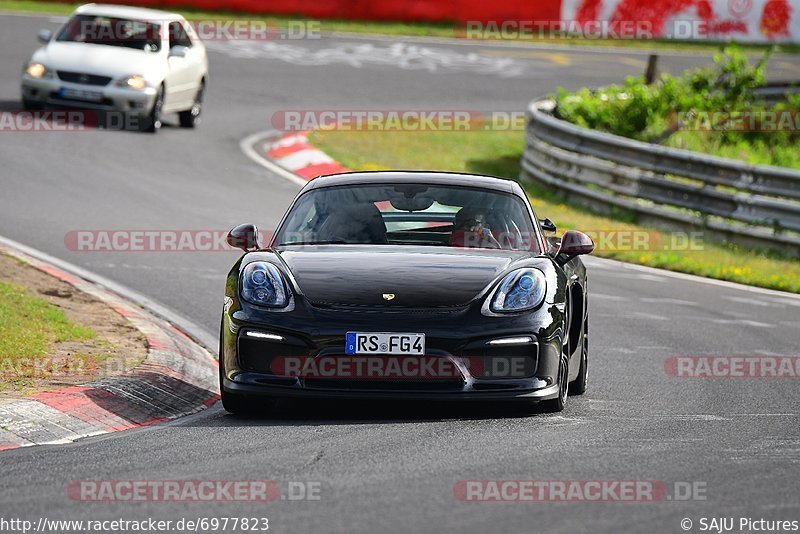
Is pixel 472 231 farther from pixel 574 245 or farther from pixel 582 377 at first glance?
pixel 582 377

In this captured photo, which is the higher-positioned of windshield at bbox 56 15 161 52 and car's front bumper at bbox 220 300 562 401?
car's front bumper at bbox 220 300 562 401

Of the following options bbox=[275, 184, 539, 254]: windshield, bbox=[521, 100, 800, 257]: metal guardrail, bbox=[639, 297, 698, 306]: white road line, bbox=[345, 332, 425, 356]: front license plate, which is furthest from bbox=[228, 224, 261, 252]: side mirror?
bbox=[521, 100, 800, 257]: metal guardrail

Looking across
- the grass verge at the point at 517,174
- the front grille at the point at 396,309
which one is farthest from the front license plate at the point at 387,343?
the grass verge at the point at 517,174

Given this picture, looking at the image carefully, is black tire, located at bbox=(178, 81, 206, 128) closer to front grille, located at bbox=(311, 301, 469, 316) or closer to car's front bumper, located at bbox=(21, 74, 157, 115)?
car's front bumper, located at bbox=(21, 74, 157, 115)

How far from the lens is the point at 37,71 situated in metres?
20.5

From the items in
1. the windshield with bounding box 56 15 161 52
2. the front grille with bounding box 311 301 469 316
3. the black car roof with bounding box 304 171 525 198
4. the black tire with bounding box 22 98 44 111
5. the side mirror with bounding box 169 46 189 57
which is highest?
the black car roof with bounding box 304 171 525 198

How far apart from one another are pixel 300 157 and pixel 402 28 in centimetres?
1433

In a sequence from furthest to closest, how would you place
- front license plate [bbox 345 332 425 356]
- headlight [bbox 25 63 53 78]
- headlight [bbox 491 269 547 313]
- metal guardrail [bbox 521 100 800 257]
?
headlight [bbox 25 63 53 78] → metal guardrail [bbox 521 100 800 257] → headlight [bbox 491 269 547 313] → front license plate [bbox 345 332 425 356]

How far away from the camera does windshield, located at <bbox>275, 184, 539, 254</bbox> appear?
8.67 meters

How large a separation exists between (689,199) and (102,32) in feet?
29.3

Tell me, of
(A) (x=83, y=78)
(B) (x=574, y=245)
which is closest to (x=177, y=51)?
(A) (x=83, y=78)

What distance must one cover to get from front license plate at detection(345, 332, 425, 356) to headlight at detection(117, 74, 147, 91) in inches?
551

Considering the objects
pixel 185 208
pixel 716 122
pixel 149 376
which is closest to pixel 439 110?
pixel 716 122

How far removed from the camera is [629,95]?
23484 millimetres
